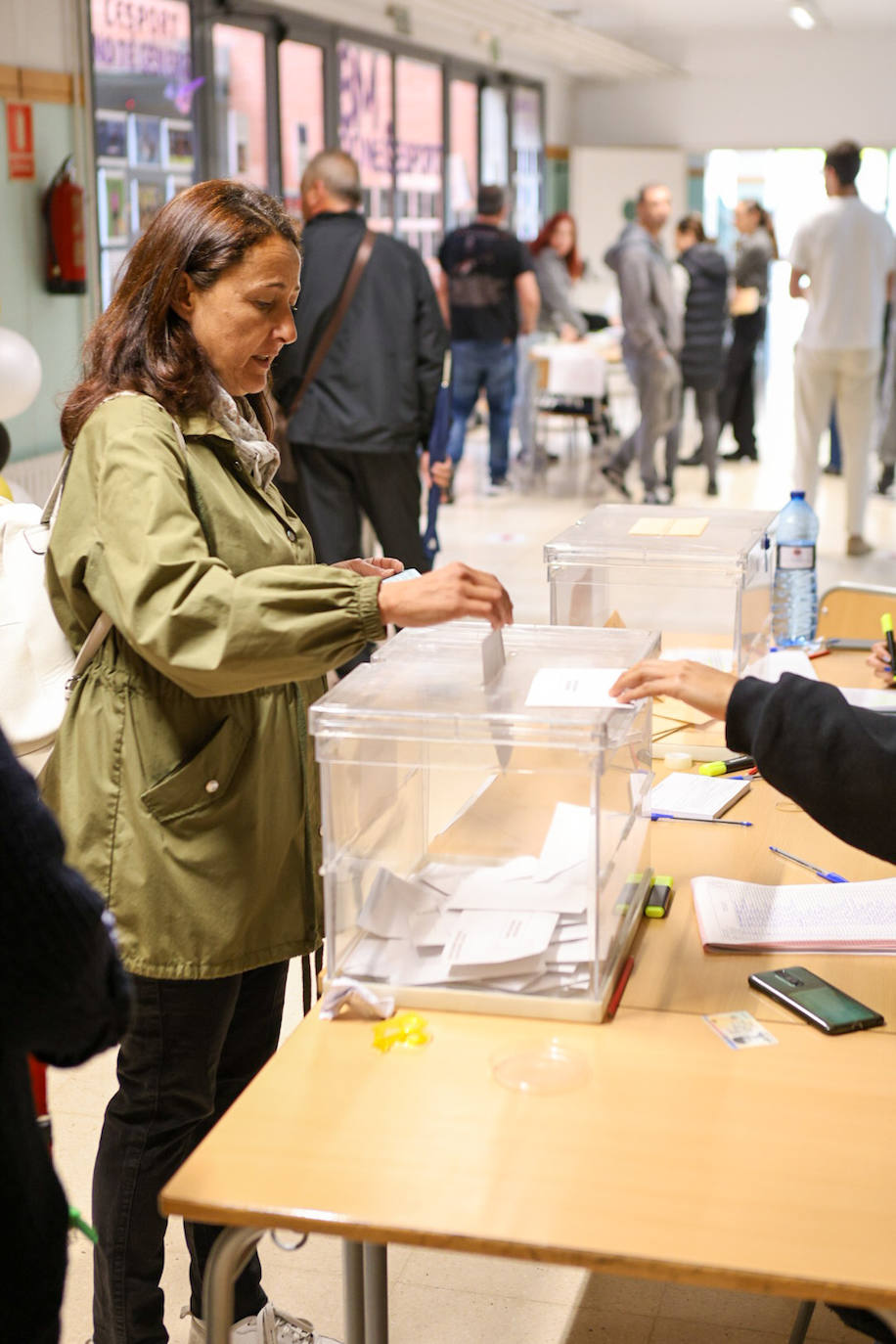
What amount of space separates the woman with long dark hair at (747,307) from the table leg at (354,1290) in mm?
9051

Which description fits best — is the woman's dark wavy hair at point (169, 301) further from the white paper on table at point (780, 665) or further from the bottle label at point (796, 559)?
the bottle label at point (796, 559)

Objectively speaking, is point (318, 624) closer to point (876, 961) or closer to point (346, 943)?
point (346, 943)

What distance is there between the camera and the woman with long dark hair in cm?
998

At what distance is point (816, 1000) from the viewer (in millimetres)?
1576

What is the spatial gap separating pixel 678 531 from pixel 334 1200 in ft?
5.91

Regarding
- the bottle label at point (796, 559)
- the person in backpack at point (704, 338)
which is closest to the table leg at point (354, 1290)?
the bottle label at point (796, 559)

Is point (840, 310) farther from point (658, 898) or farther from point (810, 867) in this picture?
point (658, 898)

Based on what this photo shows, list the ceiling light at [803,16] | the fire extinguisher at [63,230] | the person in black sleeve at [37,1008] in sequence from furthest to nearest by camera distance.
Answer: the ceiling light at [803,16], the fire extinguisher at [63,230], the person in black sleeve at [37,1008]

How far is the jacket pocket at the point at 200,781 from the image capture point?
1662mm

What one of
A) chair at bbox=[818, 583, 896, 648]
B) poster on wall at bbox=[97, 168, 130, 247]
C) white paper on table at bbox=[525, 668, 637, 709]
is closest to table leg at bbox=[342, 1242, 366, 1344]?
white paper on table at bbox=[525, 668, 637, 709]

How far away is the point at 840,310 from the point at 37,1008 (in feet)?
21.5

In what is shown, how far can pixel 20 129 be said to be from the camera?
19.4ft

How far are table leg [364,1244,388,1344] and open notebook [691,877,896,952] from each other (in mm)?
519

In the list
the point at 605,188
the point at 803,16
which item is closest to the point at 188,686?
the point at 803,16
